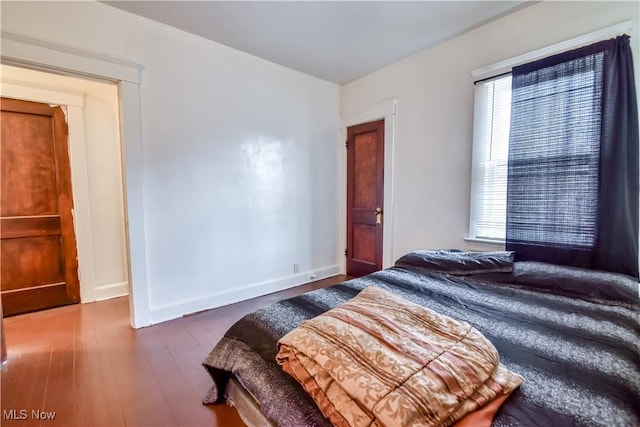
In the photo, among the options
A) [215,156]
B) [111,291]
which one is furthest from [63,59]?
[111,291]

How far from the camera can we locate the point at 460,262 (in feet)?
6.95

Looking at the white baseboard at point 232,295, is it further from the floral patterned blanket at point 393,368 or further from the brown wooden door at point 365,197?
the floral patterned blanket at point 393,368

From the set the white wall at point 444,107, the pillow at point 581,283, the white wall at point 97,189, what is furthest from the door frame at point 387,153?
the white wall at point 97,189

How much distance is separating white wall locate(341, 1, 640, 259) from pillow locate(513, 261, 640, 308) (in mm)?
786

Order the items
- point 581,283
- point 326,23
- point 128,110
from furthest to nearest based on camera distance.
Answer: point 326,23
point 128,110
point 581,283

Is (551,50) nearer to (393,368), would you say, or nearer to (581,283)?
(581,283)

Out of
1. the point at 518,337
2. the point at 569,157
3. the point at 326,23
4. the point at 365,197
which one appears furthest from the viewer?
the point at 365,197

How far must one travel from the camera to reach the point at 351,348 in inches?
36.3

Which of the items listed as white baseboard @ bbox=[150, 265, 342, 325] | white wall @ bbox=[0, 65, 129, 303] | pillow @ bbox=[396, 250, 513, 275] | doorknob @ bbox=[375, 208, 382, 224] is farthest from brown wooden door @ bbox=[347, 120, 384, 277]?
white wall @ bbox=[0, 65, 129, 303]

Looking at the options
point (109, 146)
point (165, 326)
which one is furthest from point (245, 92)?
point (165, 326)

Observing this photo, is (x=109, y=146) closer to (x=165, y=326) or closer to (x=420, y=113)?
(x=165, y=326)

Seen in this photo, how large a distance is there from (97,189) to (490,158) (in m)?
4.09

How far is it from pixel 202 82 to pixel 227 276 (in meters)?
1.97

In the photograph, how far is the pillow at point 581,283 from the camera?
1.53 m
